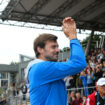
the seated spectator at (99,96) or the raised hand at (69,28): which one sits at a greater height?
the raised hand at (69,28)

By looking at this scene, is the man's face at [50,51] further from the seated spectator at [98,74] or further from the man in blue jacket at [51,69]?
the seated spectator at [98,74]

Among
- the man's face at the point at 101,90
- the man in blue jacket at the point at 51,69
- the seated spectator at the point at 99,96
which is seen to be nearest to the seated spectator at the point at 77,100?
the seated spectator at the point at 99,96

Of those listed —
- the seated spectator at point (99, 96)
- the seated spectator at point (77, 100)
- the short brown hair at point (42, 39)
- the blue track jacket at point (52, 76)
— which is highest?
the short brown hair at point (42, 39)

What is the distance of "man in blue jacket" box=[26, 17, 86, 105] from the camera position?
1.84 metres

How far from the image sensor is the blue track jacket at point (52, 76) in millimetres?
1843

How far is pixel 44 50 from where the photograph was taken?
196 centimetres

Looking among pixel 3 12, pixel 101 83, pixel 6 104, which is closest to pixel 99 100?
pixel 101 83

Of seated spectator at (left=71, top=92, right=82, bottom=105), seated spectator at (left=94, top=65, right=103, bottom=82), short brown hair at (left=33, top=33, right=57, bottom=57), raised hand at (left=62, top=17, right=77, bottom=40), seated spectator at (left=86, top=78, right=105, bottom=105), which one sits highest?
raised hand at (left=62, top=17, right=77, bottom=40)

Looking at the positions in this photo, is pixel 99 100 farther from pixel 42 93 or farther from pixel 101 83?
pixel 42 93

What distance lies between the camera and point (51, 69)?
1872 millimetres

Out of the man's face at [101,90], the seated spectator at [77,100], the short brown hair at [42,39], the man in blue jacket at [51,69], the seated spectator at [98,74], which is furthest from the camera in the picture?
the seated spectator at [98,74]

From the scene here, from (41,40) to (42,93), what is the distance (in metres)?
0.44

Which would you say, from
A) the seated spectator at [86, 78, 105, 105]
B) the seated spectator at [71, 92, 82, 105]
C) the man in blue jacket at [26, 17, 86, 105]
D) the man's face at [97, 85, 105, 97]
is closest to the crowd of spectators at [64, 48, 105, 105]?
the seated spectator at [71, 92, 82, 105]

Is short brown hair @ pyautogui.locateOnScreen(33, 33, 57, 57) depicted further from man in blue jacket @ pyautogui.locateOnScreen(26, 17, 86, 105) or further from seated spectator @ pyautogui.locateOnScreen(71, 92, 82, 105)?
seated spectator @ pyautogui.locateOnScreen(71, 92, 82, 105)
